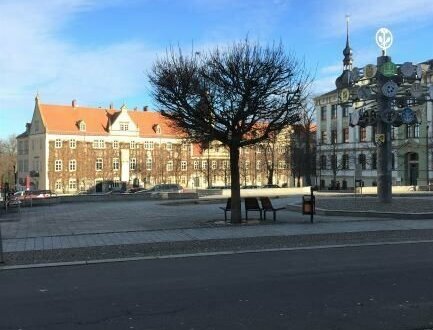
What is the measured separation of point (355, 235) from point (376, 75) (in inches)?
586

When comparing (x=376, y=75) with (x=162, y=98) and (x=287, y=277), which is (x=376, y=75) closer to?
(x=162, y=98)

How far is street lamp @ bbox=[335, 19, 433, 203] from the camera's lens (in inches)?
A: 1107

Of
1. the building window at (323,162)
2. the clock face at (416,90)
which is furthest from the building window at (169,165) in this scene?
the clock face at (416,90)

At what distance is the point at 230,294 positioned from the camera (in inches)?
327

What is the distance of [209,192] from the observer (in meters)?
45.2

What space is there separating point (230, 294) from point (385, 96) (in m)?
22.2

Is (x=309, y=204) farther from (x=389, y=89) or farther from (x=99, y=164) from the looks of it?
(x=99, y=164)

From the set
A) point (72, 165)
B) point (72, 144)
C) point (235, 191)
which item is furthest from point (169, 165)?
point (235, 191)

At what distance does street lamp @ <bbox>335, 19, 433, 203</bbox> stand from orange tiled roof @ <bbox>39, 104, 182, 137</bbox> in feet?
236

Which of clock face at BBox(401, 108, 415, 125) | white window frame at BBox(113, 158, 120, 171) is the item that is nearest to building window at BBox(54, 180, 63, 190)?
white window frame at BBox(113, 158, 120, 171)

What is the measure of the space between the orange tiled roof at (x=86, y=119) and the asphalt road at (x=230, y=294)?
89870 millimetres

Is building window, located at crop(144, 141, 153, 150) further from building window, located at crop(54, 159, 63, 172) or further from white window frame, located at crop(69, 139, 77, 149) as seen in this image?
building window, located at crop(54, 159, 63, 172)

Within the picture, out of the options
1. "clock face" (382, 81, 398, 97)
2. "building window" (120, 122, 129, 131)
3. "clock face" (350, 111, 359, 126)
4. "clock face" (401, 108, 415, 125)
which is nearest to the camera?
"clock face" (382, 81, 398, 97)

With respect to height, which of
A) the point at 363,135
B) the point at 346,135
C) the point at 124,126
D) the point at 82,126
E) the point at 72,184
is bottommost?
the point at 72,184
